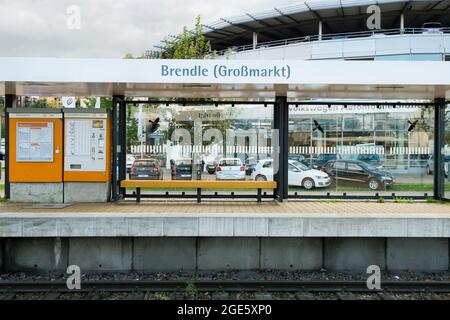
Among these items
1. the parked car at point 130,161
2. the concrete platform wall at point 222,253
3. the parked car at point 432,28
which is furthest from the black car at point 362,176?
the parked car at point 432,28

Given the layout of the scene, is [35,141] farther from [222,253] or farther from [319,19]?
[319,19]

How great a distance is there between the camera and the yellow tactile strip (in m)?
8.97

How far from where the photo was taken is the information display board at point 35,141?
33.9ft

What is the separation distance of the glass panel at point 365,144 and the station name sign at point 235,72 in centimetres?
250

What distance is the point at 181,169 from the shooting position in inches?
439

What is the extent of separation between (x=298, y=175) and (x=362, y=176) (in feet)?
5.36

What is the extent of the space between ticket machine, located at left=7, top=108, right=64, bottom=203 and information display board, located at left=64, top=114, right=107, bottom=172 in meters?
0.19

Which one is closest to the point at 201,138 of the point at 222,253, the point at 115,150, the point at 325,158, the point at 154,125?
the point at 154,125

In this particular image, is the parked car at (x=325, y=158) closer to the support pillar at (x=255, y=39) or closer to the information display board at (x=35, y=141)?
the information display board at (x=35, y=141)

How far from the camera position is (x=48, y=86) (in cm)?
1016

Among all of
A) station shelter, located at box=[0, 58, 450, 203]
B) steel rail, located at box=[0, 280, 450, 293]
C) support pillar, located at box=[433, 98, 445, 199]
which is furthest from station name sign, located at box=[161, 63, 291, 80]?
support pillar, located at box=[433, 98, 445, 199]

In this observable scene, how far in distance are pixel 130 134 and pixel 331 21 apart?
3433 cm

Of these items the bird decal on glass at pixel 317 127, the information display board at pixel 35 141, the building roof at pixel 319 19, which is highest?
the building roof at pixel 319 19

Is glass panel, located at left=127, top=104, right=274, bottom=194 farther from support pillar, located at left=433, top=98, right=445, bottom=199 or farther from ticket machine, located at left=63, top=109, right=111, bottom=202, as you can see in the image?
support pillar, located at left=433, top=98, right=445, bottom=199
